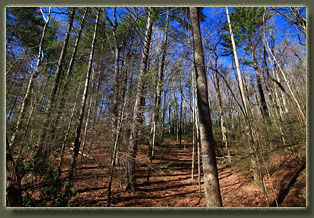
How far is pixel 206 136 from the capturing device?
2.20 metres

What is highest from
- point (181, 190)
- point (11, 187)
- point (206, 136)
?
point (206, 136)

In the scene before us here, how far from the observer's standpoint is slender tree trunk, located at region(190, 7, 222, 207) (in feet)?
6.32

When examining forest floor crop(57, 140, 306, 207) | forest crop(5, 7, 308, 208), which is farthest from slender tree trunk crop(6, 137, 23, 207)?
forest floor crop(57, 140, 306, 207)

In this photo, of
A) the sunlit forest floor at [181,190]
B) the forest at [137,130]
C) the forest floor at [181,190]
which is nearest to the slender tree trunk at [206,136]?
the forest at [137,130]

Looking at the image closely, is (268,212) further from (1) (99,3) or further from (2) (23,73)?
(2) (23,73)

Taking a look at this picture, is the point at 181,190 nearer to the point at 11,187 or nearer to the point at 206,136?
the point at 206,136

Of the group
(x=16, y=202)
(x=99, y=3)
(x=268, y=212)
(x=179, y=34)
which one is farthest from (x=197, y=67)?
(x=179, y=34)

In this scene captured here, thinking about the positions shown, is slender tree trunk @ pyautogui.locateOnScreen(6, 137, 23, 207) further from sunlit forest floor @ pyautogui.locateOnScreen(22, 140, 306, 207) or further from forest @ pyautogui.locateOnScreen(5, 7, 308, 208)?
sunlit forest floor @ pyautogui.locateOnScreen(22, 140, 306, 207)

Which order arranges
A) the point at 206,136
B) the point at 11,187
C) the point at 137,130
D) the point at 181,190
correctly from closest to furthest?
the point at 11,187
the point at 206,136
the point at 137,130
the point at 181,190

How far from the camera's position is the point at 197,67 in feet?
8.46

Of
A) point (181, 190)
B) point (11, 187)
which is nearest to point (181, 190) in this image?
point (181, 190)

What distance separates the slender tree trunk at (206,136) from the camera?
192 cm

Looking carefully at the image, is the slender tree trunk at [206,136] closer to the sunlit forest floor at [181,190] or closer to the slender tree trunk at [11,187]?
the sunlit forest floor at [181,190]

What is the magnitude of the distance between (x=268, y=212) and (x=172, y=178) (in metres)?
5.44
